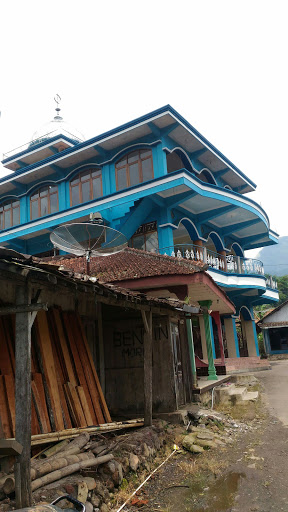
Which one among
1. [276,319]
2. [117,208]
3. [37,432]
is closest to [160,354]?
[37,432]

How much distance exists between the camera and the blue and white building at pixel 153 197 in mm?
18812

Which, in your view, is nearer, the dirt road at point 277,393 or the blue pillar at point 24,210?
the dirt road at point 277,393

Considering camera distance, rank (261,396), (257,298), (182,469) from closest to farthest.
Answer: (182,469) → (261,396) → (257,298)

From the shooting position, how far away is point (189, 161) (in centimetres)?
2141

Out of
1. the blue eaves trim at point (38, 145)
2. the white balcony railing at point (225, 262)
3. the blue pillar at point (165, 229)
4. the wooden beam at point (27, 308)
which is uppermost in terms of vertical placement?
the blue eaves trim at point (38, 145)

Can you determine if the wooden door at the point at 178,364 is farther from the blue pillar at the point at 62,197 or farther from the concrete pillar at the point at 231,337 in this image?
the concrete pillar at the point at 231,337

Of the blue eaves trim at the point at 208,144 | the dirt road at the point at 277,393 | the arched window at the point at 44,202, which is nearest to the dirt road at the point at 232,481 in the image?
the dirt road at the point at 277,393

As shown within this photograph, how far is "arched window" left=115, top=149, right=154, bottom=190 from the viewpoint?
19.9 m

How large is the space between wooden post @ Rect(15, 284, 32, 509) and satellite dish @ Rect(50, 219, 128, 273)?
4367 millimetres

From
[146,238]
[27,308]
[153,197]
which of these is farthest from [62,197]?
[27,308]

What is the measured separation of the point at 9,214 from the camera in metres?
25.6

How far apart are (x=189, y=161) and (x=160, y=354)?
14.4 m

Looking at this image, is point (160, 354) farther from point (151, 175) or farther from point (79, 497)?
point (151, 175)

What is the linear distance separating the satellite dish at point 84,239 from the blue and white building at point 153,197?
7436mm
